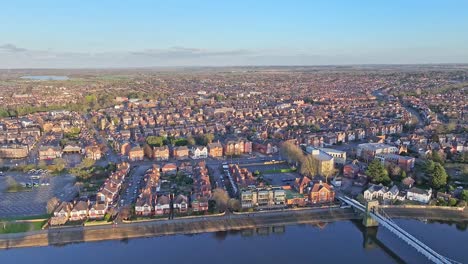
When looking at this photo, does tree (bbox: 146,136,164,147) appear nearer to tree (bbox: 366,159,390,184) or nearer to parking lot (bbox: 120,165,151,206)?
parking lot (bbox: 120,165,151,206)

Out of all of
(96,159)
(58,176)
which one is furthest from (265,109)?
(58,176)

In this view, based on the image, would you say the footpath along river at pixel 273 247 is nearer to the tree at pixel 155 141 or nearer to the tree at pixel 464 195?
the tree at pixel 464 195

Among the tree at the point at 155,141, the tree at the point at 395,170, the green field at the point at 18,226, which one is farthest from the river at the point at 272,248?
the tree at the point at 155,141

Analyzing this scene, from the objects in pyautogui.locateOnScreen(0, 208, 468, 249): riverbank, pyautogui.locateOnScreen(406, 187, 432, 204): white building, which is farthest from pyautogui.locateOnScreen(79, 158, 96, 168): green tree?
pyautogui.locateOnScreen(406, 187, 432, 204): white building

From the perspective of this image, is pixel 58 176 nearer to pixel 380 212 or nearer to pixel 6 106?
pixel 380 212

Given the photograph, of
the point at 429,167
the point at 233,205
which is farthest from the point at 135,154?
the point at 429,167

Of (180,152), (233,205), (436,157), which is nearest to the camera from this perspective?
(233,205)

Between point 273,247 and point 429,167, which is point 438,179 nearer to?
point 429,167

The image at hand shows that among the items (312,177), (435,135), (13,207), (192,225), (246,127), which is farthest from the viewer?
(246,127)
